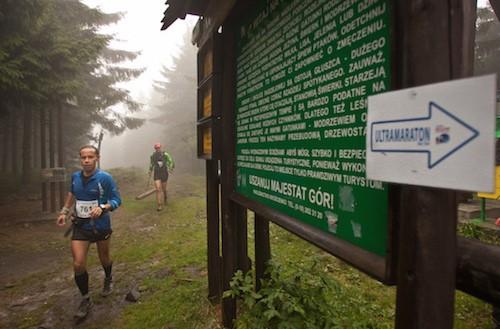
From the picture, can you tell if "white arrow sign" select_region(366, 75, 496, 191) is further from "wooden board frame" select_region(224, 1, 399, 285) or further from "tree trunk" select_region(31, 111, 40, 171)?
"tree trunk" select_region(31, 111, 40, 171)

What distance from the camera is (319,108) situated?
191 centimetres

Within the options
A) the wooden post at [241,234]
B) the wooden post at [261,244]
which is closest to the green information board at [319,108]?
the wooden post at [241,234]

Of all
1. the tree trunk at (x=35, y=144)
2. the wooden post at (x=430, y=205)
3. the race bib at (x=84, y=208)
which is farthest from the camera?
the tree trunk at (x=35, y=144)

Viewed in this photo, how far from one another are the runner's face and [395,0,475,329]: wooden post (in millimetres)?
4846

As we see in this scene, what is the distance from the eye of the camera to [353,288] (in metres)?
4.93

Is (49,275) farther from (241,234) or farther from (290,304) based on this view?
(290,304)

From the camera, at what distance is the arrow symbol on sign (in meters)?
0.96

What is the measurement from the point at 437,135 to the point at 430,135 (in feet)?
0.08

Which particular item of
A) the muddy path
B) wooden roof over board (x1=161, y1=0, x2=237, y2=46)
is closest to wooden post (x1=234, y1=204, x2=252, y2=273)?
wooden roof over board (x1=161, y1=0, x2=237, y2=46)

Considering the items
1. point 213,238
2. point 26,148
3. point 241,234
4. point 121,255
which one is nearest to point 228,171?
point 241,234

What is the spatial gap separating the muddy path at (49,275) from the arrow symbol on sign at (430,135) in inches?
191

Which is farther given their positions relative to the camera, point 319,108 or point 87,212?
point 87,212

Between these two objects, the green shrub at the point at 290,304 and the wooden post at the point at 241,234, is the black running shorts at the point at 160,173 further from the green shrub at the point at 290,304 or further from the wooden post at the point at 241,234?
the green shrub at the point at 290,304

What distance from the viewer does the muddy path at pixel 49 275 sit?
4902 millimetres
